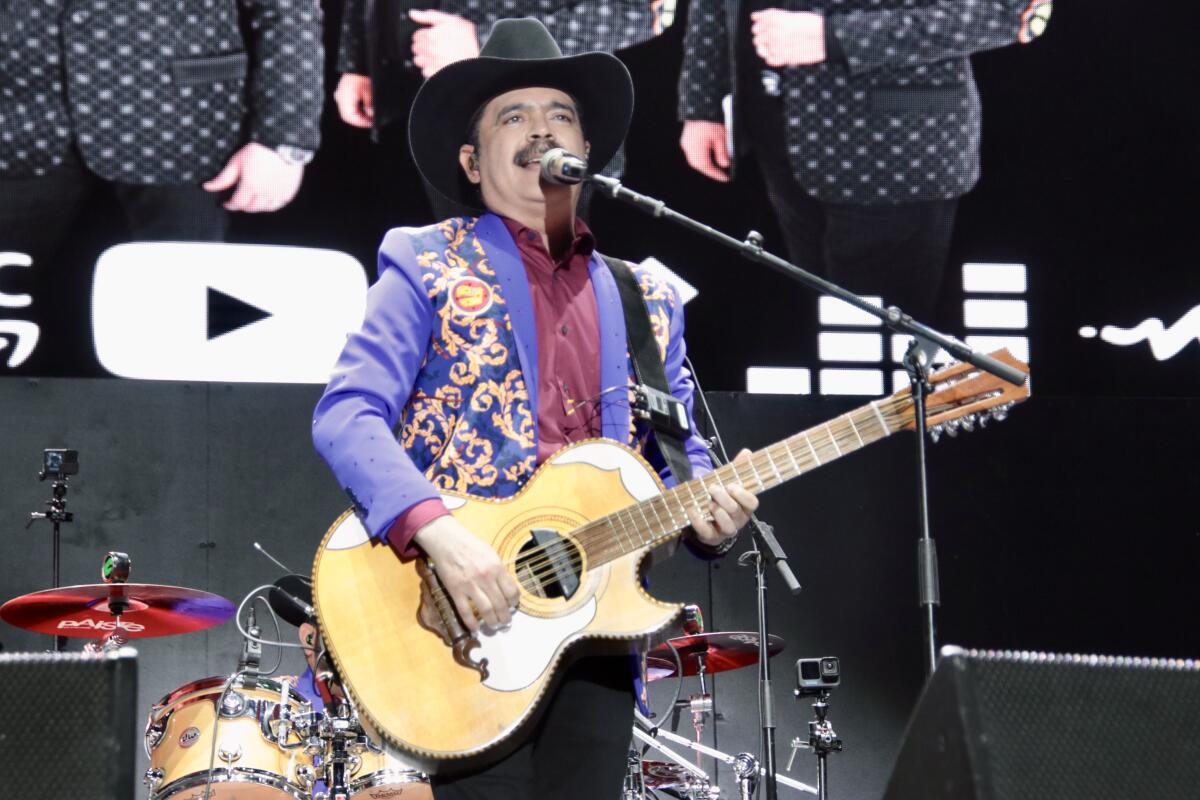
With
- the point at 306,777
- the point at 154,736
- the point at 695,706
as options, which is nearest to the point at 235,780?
the point at 306,777

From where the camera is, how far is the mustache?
300 cm

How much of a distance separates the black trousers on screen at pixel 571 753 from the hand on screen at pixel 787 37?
13.6ft

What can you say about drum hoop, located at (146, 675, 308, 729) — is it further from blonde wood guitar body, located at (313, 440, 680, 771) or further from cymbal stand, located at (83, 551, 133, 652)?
blonde wood guitar body, located at (313, 440, 680, 771)

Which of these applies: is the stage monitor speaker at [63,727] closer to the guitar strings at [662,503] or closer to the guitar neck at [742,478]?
the guitar strings at [662,503]

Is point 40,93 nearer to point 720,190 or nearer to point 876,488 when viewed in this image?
point 720,190

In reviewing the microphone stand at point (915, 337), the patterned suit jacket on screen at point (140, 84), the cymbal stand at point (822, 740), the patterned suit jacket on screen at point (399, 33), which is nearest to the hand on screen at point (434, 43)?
the patterned suit jacket on screen at point (399, 33)

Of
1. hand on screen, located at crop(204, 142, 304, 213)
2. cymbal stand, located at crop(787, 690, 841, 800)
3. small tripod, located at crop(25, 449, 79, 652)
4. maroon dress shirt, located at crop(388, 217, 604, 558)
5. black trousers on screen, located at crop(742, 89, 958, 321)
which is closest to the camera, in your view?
maroon dress shirt, located at crop(388, 217, 604, 558)

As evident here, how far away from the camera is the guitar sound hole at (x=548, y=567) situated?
2641 mm

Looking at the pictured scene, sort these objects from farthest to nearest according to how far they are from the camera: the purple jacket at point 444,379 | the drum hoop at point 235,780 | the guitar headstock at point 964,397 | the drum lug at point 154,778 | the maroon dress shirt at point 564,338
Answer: the drum lug at point 154,778
the drum hoop at point 235,780
the guitar headstock at point 964,397
the maroon dress shirt at point 564,338
the purple jacket at point 444,379

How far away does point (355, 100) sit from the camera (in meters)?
5.95

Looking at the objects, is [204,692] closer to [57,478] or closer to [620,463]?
[57,478]

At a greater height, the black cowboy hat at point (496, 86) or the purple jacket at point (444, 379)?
the black cowboy hat at point (496, 86)

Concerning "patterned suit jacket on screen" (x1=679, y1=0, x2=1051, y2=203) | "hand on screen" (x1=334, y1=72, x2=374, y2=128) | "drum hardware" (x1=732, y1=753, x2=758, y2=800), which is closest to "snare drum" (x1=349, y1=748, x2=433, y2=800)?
"drum hardware" (x1=732, y1=753, x2=758, y2=800)

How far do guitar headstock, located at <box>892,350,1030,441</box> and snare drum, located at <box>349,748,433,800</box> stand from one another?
2442 mm
